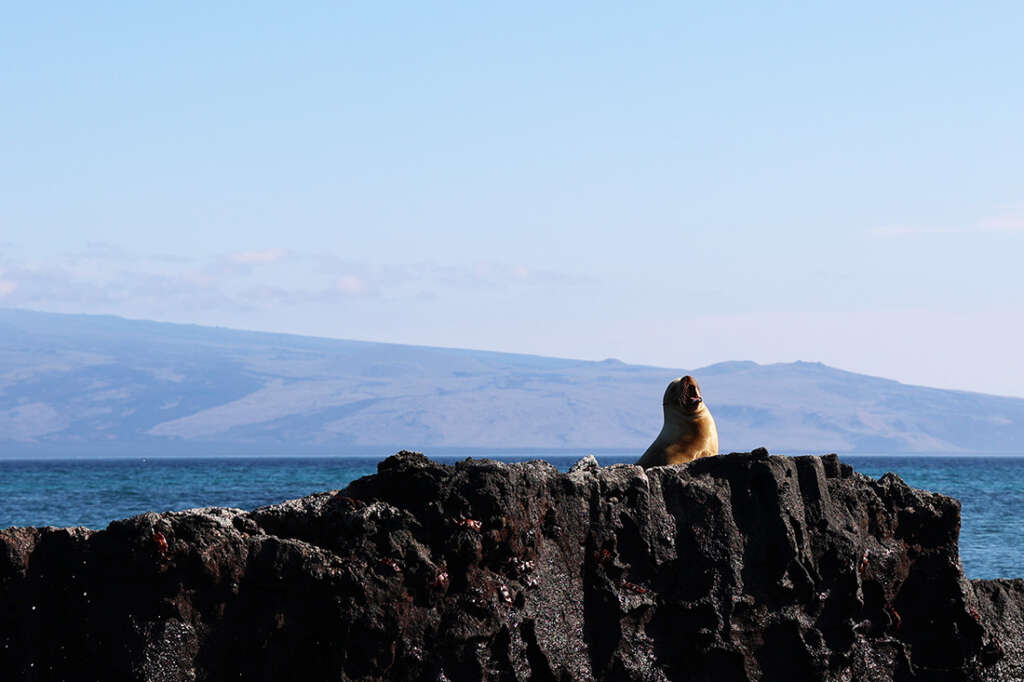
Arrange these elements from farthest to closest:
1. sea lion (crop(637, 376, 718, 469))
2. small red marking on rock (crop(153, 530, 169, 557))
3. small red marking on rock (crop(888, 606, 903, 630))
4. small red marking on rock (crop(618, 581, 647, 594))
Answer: sea lion (crop(637, 376, 718, 469)) → small red marking on rock (crop(888, 606, 903, 630)) → small red marking on rock (crop(618, 581, 647, 594)) → small red marking on rock (crop(153, 530, 169, 557))

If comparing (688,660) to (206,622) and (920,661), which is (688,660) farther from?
(206,622)

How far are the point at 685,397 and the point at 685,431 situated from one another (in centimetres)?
24

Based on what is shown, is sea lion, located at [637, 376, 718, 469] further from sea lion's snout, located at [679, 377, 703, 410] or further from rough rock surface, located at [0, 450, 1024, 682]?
rough rock surface, located at [0, 450, 1024, 682]

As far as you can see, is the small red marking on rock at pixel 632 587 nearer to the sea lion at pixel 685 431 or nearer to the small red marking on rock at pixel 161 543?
the sea lion at pixel 685 431

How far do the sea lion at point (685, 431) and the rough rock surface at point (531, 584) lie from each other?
1.47 m

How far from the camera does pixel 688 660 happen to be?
25.5ft

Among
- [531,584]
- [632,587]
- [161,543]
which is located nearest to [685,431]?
[632,587]

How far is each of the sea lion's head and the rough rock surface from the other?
1.57 meters

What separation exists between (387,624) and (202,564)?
958 millimetres

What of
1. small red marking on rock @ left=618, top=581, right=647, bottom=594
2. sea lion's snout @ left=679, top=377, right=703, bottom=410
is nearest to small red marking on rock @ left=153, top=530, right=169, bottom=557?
small red marking on rock @ left=618, top=581, right=647, bottom=594

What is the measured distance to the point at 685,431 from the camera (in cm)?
1002

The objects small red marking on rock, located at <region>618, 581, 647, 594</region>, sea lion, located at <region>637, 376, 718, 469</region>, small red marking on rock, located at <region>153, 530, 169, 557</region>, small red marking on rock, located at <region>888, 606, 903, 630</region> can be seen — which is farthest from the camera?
sea lion, located at <region>637, 376, 718, 469</region>

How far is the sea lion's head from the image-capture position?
32.8 feet

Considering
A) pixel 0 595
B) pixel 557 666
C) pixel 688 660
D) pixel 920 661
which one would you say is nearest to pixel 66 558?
pixel 0 595
